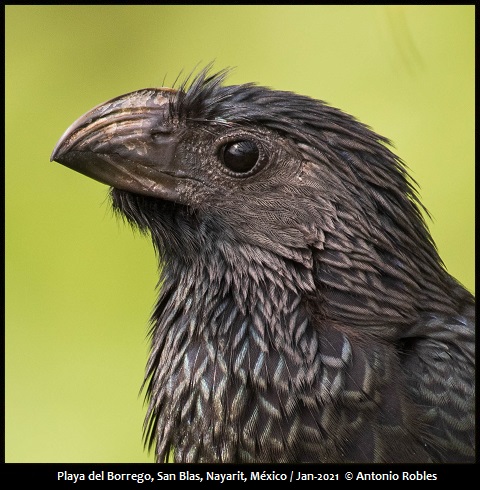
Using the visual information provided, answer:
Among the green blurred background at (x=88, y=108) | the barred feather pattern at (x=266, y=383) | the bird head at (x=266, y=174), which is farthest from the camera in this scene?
the green blurred background at (x=88, y=108)

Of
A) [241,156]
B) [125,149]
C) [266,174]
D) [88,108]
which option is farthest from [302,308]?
[88,108]

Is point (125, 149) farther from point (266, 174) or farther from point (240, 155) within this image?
point (266, 174)

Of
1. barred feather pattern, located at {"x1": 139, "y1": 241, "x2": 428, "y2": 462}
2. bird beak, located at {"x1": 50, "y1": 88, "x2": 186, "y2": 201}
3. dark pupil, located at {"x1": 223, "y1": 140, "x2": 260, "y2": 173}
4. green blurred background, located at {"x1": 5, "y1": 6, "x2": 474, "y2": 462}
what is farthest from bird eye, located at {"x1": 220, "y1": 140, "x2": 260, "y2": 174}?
green blurred background, located at {"x1": 5, "y1": 6, "x2": 474, "y2": 462}

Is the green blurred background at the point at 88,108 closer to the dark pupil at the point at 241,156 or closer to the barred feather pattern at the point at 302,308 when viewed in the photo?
the barred feather pattern at the point at 302,308

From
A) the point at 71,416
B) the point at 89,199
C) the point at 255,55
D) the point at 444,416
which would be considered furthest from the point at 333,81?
the point at 444,416

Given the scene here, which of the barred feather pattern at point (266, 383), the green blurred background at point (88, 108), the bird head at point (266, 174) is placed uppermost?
the green blurred background at point (88, 108)

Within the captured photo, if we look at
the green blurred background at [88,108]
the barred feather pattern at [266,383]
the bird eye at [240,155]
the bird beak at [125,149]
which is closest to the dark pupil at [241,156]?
the bird eye at [240,155]

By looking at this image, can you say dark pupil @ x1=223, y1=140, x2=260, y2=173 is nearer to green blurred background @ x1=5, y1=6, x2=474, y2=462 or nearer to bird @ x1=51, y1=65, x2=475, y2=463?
bird @ x1=51, y1=65, x2=475, y2=463
